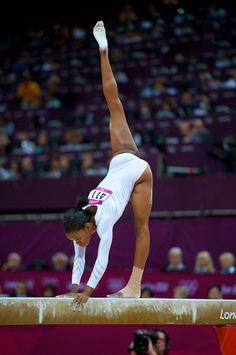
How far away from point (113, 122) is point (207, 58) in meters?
10.3

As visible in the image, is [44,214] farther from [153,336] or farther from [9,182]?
[153,336]

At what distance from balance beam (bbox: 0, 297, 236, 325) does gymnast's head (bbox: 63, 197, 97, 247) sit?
0.47 meters

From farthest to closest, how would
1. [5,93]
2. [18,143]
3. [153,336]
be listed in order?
[5,93] → [18,143] → [153,336]

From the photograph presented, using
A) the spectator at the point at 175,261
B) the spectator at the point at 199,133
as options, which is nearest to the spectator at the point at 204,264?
the spectator at the point at 175,261

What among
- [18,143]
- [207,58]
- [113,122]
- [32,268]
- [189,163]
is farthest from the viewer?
[207,58]

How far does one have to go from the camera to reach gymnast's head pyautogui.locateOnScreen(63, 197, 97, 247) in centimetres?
601

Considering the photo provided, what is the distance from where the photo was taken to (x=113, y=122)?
679 cm

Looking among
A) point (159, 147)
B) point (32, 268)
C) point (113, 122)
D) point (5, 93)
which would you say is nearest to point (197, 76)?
point (159, 147)

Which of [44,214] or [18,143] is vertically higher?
[18,143]

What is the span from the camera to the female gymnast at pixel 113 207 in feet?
19.8

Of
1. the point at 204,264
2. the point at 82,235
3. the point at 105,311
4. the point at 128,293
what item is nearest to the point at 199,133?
the point at 204,264

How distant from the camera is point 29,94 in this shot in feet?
58.5

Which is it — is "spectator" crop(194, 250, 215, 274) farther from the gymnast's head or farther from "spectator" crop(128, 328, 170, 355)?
the gymnast's head

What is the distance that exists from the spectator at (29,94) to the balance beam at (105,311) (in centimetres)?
1183
